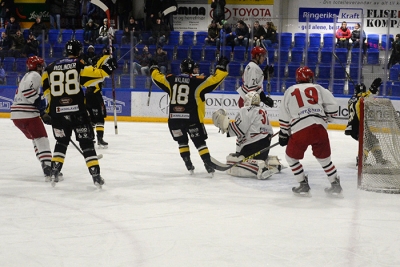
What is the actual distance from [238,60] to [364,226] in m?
7.25

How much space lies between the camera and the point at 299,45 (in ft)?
37.1

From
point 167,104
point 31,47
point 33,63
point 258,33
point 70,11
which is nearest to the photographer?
point 33,63

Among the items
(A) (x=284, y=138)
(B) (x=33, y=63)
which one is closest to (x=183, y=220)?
(A) (x=284, y=138)

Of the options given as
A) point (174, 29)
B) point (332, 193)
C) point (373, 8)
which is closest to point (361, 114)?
point (332, 193)

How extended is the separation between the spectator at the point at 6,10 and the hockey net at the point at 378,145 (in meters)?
10.4

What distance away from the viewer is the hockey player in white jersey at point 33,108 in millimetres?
5699

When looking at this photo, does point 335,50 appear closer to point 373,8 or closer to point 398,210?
point 373,8

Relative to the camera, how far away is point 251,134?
6.12 metres

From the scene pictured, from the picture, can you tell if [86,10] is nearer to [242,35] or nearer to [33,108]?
[242,35]

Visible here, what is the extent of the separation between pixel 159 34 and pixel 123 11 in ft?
7.68

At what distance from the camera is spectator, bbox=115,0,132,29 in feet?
45.1

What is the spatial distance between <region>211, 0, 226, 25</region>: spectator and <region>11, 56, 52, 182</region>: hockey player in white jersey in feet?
24.1

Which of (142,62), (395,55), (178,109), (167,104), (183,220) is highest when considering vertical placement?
(395,55)

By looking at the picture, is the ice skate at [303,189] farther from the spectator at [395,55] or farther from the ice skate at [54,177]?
the spectator at [395,55]
